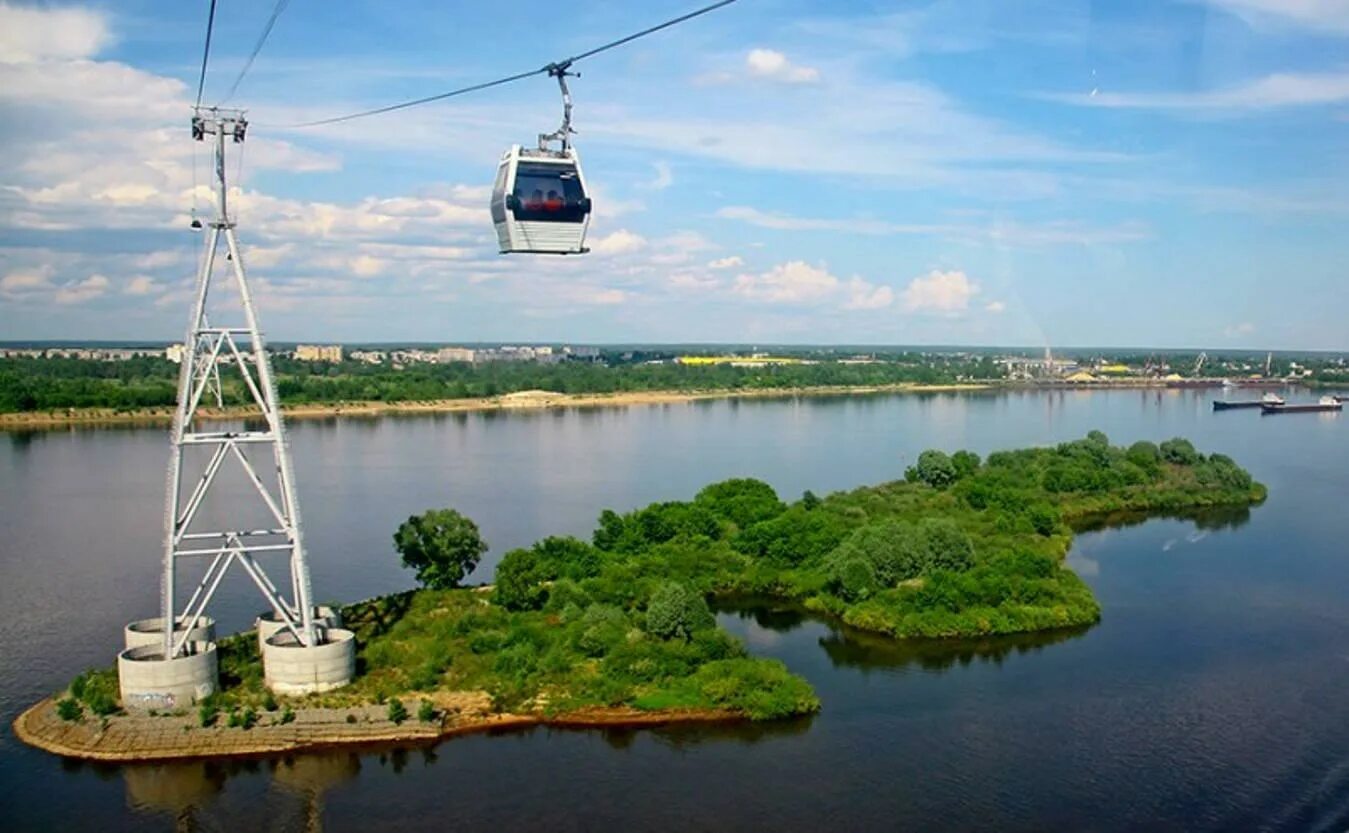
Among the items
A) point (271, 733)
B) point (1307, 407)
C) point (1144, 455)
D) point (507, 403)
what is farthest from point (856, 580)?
point (1307, 407)

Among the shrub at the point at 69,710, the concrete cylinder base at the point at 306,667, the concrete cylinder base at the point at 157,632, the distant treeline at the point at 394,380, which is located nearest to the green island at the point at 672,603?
the shrub at the point at 69,710

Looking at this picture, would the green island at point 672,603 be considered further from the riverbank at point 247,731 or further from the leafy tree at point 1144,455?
the leafy tree at point 1144,455

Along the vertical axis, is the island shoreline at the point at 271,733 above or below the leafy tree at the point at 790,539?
below

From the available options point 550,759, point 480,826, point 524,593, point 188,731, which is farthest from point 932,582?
point 188,731

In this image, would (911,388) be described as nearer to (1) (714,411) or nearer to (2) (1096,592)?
(1) (714,411)

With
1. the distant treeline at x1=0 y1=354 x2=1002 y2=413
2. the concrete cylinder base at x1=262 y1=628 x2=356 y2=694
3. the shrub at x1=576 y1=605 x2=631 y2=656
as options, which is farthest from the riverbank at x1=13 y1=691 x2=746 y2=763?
the distant treeline at x1=0 y1=354 x2=1002 y2=413

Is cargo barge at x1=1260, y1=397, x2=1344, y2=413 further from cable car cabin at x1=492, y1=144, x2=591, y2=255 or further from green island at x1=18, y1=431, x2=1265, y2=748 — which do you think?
cable car cabin at x1=492, y1=144, x2=591, y2=255
